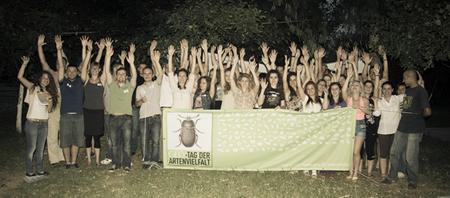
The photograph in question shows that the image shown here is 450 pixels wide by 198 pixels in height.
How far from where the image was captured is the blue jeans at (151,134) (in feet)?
31.8

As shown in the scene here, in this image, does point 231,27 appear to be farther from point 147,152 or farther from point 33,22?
point 33,22

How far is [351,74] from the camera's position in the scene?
9.80m

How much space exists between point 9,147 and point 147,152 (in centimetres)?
545

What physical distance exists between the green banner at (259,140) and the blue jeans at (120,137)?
0.84 m

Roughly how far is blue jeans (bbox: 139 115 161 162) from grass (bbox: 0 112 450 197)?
42 cm

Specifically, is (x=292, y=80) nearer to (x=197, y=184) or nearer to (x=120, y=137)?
(x=197, y=184)

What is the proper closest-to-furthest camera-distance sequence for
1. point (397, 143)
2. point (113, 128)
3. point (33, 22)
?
point (397, 143)
point (113, 128)
point (33, 22)

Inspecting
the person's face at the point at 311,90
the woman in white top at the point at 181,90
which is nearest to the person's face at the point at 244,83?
the woman in white top at the point at 181,90

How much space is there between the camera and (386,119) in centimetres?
914

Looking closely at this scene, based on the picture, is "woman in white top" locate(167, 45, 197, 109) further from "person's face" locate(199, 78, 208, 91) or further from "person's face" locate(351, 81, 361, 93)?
"person's face" locate(351, 81, 361, 93)

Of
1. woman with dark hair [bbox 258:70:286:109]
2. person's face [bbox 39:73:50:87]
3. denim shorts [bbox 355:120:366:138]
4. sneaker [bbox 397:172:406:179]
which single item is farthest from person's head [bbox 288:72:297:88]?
person's face [bbox 39:73:50:87]

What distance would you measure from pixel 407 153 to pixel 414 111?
0.80 metres

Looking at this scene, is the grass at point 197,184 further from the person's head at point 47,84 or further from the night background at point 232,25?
the person's head at point 47,84

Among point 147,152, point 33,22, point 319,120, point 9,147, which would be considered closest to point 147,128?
point 147,152
